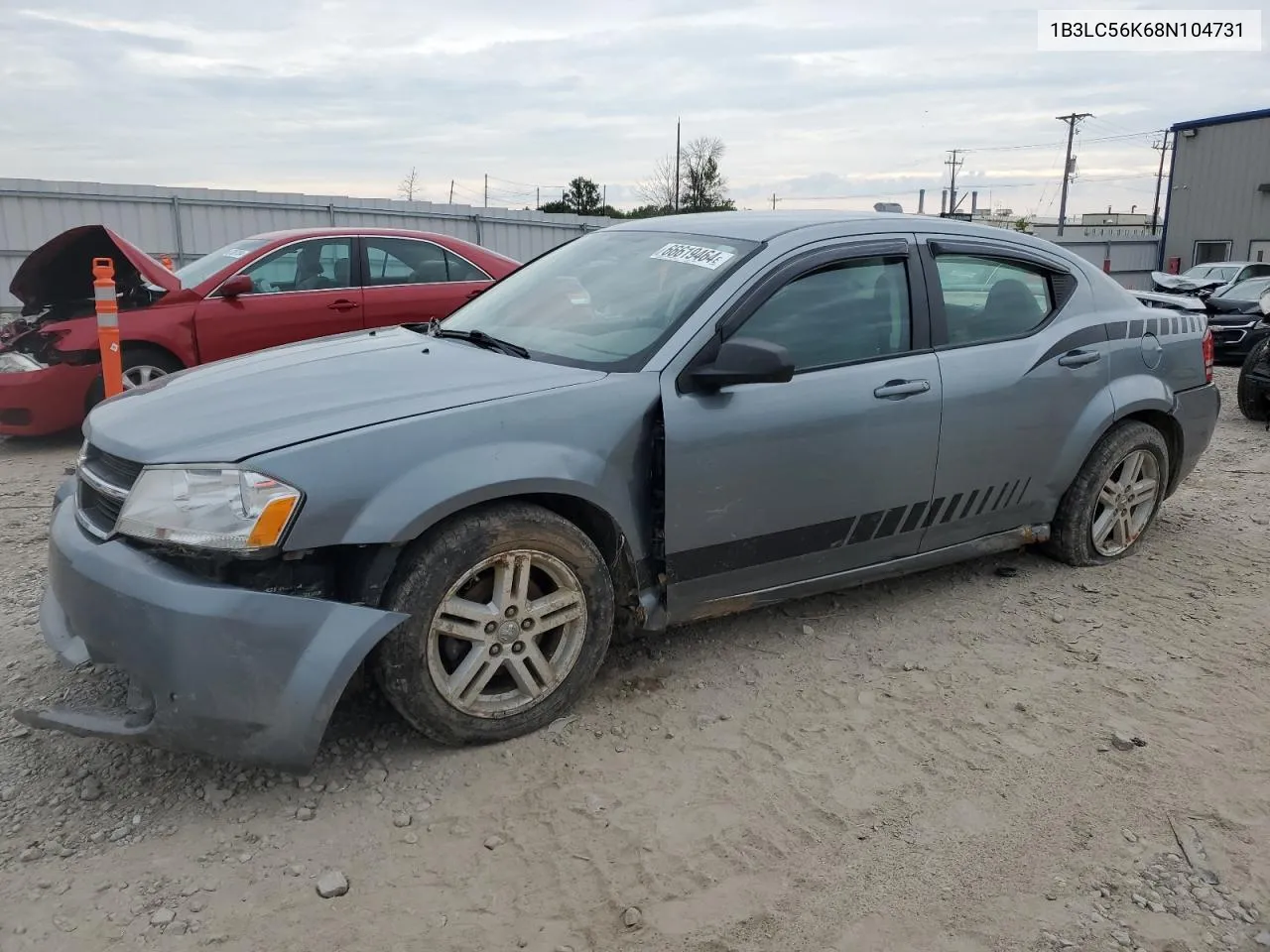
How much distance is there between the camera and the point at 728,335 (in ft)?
11.1

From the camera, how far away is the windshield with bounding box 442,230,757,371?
3408mm

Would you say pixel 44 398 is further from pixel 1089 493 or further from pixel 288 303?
pixel 1089 493

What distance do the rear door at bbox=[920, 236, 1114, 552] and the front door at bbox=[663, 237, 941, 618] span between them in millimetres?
139

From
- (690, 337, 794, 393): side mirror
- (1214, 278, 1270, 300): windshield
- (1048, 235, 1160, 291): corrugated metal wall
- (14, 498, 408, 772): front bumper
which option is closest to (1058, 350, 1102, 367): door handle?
(690, 337, 794, 393): side mirror

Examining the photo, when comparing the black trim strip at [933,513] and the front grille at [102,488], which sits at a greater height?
the front grille at [102,488]

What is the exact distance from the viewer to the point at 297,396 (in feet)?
9.97

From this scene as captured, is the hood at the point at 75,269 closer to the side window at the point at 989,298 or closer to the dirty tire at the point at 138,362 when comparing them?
the dirty tire at the point at 138,362

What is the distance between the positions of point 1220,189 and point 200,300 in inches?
1322

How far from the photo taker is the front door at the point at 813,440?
331cm

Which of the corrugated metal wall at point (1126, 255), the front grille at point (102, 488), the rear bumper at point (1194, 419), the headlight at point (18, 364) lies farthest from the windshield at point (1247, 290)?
the corrugated metal wall at point (1126, 255)

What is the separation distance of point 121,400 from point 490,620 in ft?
4.89

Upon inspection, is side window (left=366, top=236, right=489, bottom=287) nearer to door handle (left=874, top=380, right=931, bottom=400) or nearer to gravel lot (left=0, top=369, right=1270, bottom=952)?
gravel lot (left=0, top=369, right=1270, bottom=952)

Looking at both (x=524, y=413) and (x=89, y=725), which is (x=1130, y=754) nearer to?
(x=524, y=413)

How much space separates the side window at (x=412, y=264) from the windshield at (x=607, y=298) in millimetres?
3956
